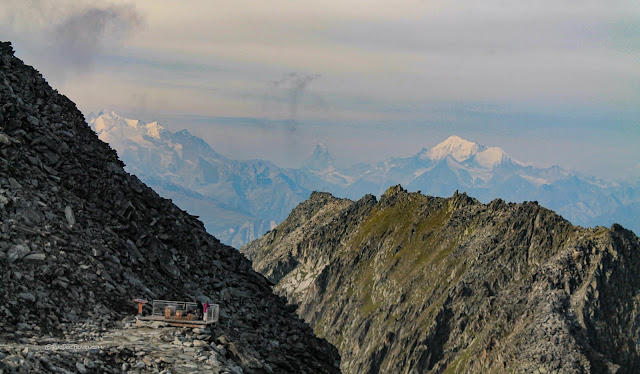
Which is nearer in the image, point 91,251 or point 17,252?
point 17,252

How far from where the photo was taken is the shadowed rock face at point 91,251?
115 feet

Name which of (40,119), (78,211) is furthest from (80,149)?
(78,211)

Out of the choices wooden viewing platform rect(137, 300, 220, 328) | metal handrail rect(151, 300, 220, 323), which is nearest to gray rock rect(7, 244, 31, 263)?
wooden viewing platform rect(137, 300, 220, 328)

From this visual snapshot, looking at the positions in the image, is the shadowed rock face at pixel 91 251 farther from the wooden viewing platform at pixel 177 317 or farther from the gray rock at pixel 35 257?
the wooden viewing platform at pixel 177 317

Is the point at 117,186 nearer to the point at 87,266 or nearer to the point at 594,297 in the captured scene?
the point at 87,266

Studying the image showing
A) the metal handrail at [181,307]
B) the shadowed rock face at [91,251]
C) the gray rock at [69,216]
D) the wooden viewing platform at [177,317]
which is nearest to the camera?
the shadowed rock face at [91,251]

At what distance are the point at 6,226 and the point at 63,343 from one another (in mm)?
9445

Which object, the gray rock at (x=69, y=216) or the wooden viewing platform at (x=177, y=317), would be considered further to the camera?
the gray rock at (x=69, y=216)

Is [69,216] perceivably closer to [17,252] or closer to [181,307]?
[17,252]

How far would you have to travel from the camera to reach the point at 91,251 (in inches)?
1594

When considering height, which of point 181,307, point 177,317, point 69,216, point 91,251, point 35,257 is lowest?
point 177,317

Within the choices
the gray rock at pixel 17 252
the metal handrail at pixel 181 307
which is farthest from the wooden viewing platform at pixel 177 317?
the gray rock at pixel 17 252

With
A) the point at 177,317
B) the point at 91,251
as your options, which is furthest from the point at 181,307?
the point at 91,251

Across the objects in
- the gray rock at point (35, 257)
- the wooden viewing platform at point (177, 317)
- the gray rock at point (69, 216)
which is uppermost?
the gray rock at point (69, 216)
